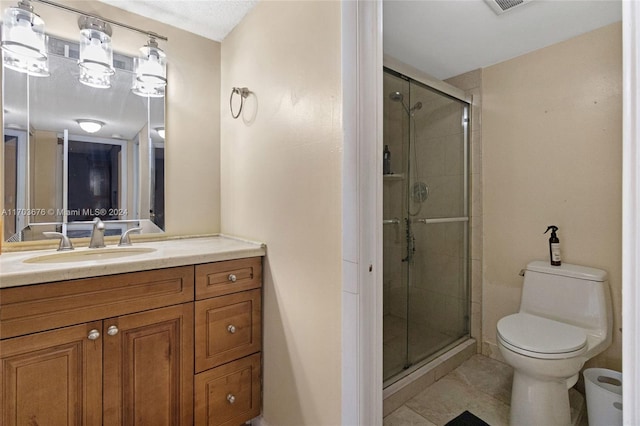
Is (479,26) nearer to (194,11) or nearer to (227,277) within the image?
(194,11)

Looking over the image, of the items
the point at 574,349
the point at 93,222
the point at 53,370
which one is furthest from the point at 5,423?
the point at 574,349

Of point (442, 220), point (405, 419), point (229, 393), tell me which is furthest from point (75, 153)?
point (442, 220)

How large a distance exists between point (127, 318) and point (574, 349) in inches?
76.7

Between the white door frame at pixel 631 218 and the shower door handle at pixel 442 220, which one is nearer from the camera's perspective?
the white door frame at pixel 631 218

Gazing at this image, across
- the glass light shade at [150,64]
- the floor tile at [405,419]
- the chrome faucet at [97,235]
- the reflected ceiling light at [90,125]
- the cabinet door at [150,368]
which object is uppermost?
the glass light shade at [150,64]

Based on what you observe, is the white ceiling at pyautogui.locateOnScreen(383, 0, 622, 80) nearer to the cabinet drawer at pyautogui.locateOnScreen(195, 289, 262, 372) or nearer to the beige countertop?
the beige countertop

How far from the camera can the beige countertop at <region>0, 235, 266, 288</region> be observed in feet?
3.35

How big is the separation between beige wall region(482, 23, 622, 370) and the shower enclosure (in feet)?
0.61

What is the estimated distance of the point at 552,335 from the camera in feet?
5.10

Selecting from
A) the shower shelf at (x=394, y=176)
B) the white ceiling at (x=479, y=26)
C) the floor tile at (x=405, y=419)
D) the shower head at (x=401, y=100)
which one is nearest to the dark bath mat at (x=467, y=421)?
the floor tile at (x=405, y=419)

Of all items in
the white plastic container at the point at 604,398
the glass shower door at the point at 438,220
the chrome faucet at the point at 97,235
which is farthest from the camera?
the glass shower door at the point at 438,220

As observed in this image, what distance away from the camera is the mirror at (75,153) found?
4.76 ft

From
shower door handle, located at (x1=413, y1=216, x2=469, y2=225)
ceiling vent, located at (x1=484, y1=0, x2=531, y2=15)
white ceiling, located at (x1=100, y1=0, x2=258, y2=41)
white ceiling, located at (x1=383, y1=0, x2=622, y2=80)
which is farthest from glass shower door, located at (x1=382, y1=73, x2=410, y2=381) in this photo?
white ceiling, located at (x1=100, y1=0, x2=258, y2=41)

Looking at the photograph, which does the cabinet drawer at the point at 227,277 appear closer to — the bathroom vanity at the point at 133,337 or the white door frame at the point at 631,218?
the bathroom vanity at the point at 133,337
